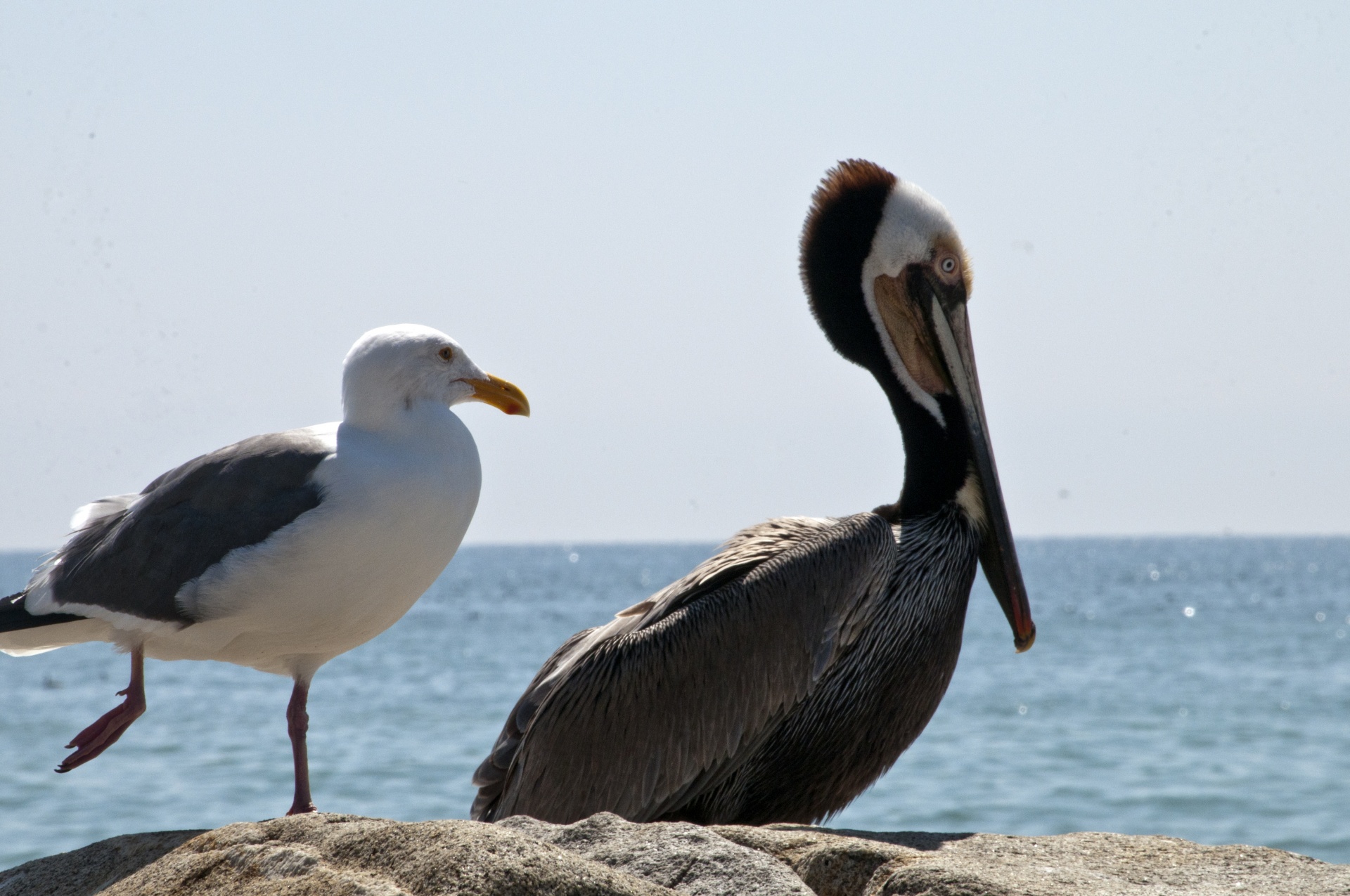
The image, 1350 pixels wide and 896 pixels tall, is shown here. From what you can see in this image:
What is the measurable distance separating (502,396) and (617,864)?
2048 millimetres

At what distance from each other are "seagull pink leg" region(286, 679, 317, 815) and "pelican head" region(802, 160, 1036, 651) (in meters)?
2.00

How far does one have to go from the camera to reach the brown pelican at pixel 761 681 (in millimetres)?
3908

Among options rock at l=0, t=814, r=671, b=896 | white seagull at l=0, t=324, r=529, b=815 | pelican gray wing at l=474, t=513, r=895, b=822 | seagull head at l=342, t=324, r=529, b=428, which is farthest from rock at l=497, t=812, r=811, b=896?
seagull head at l=342, t=324, r=529, b=428

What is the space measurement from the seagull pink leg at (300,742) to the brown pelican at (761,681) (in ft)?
1.89

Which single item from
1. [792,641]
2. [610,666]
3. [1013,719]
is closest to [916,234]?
[792,641]

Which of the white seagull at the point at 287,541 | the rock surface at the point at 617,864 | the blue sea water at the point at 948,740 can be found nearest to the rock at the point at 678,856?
the rock surface at the point at 617,864

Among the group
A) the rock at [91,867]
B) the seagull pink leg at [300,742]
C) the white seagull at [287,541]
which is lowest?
the seagull pink leg at [300,742]

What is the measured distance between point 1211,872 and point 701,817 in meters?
1.78

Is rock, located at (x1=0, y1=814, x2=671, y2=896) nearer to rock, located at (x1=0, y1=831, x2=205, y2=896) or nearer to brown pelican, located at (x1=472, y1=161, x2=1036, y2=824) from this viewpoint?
rock, located at (x1=0, y1=831, x2=205, y2=896)

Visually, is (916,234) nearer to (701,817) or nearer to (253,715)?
(701,817)

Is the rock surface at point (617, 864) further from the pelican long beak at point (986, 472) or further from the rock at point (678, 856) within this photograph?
the pelican long beak at point (986, 472)

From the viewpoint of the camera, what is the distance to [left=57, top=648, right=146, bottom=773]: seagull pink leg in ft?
11.0

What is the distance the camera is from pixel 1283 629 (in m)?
33.9

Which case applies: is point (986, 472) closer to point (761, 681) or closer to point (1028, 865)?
point (761, 681)
